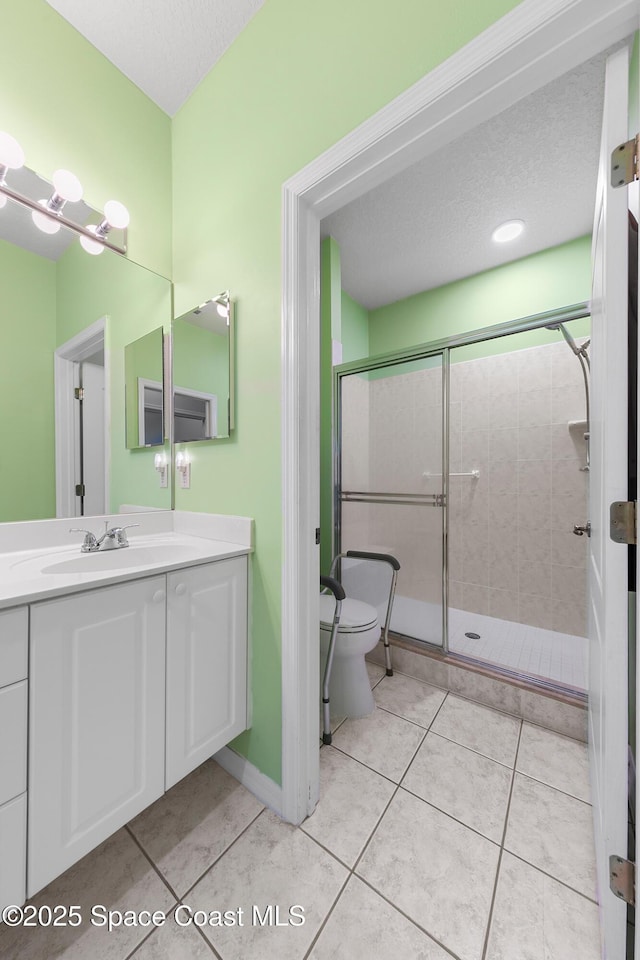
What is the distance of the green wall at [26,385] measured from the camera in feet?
3.77

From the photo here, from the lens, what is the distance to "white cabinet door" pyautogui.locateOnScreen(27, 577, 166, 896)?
2.49ft

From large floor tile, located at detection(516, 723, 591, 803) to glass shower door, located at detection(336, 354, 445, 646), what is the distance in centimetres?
77

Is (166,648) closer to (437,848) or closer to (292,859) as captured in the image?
(292,859)

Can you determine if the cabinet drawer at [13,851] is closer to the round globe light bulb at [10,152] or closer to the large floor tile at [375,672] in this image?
the large floor tile at [375,672]

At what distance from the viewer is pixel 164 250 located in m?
1.59

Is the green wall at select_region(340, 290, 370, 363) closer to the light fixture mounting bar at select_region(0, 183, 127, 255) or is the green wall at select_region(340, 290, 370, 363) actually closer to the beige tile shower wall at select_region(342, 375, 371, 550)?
the beige tile shower wall at select_region(342, 375, 371, 550)

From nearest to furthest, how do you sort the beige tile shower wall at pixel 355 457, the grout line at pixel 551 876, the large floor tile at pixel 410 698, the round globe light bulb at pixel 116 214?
the grout line at pixel 551 876 → the round globe light bulb at pixel 116 214 → the large floor tile at pixel 410 698 → the beige tile shower wall at pixel 355 457

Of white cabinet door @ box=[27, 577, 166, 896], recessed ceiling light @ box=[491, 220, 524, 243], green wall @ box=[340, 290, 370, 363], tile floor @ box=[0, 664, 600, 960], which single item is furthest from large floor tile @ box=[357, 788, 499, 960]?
recessed ceiling light @ box=[491, 220, 524, 243]

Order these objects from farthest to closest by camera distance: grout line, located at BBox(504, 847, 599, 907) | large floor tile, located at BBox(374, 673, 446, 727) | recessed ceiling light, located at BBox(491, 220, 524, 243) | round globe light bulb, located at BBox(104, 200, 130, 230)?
recessed ceiling light, located at BBox(491, 220, 524, 243), large floor tile, located at BBox(374, 673, 446, 727), round globe light bulb, located at BBox(104, 200, 130, 230), grout line, located at BBox(504, 847, 599, 907)

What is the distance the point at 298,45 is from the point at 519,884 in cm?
249

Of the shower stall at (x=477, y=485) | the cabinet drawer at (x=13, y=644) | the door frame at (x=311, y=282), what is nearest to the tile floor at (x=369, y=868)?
the door frame at (x=311, y=282)

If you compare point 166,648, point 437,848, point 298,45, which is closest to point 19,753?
point 166,648

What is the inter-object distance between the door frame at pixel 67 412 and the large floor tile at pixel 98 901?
1.04 metres

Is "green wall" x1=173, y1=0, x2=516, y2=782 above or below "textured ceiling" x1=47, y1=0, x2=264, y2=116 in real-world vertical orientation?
below
